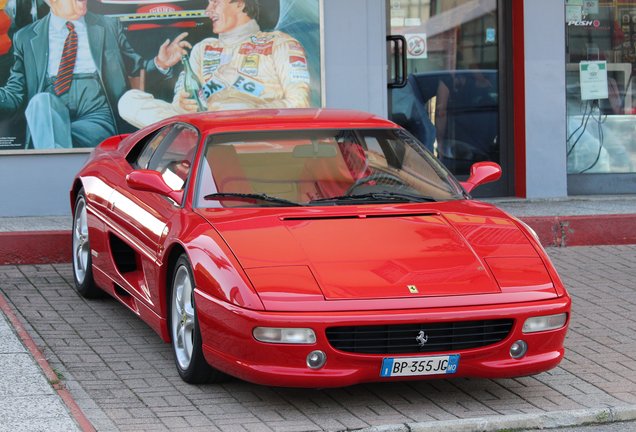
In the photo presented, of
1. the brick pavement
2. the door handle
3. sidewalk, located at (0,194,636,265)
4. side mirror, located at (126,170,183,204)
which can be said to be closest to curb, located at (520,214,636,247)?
sidewalk, located at (0,194,636,265)

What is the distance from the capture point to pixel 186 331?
651 centimetres

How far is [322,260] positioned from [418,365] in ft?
2.38

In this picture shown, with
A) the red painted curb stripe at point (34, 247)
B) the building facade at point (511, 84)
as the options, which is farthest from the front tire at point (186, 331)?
the building facade at point (511, 84)

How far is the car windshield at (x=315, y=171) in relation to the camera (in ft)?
22.8

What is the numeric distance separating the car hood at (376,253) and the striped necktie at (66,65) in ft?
18.2

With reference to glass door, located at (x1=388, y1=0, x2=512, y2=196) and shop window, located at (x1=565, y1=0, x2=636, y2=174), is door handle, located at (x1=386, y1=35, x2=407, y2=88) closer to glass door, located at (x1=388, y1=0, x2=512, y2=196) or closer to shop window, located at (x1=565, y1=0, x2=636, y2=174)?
glass door, located at (x1=388, y1=0, x2=512, y2=196)

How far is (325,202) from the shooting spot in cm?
689

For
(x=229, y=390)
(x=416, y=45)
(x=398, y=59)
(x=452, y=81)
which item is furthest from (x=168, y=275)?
(x=452, y=81)

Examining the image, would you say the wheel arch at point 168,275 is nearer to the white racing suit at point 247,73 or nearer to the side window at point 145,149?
the side window at point 145,149

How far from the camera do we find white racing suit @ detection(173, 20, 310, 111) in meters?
12.2

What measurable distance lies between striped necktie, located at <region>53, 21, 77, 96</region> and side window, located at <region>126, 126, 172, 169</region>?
3.61m

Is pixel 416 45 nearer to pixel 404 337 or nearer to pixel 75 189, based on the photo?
pixel 75 189

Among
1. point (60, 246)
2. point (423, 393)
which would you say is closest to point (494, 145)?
point (60, 246)

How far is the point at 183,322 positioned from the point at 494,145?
746 centimetres
